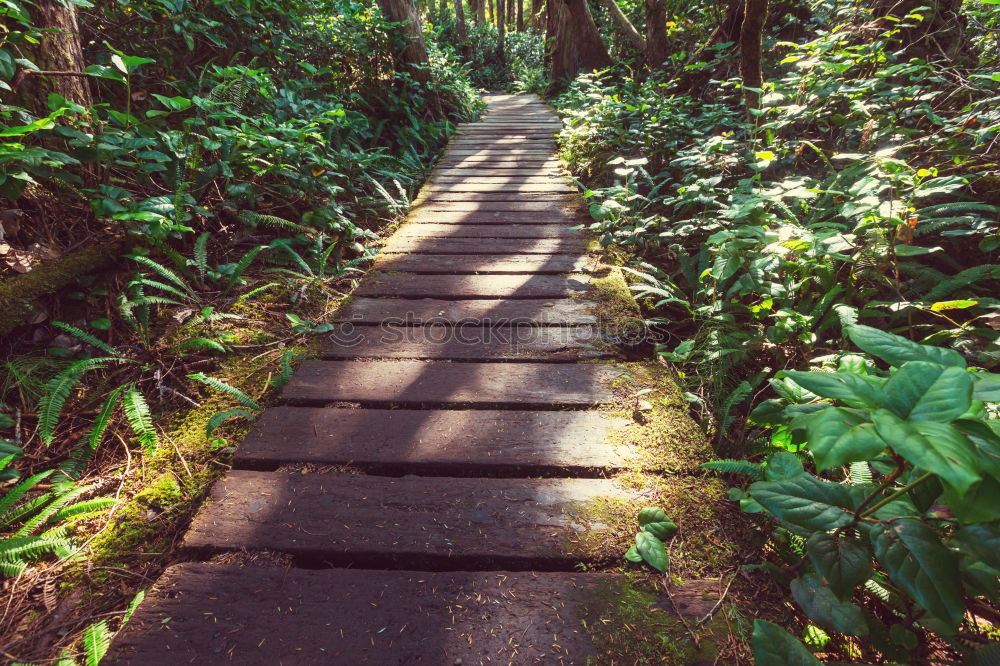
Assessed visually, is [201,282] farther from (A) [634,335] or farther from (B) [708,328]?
(B) [708,328]

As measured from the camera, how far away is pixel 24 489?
54.9 inches

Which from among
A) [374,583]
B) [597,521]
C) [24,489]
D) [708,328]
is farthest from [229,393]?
[708,328]

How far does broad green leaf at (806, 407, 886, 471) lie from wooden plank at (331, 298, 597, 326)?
1668mm

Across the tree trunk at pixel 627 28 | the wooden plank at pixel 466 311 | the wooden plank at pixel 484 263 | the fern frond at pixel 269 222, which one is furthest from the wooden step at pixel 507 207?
the tree trunk at pixel 627 28

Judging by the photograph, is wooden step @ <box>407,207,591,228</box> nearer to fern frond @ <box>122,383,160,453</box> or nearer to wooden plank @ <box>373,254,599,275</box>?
wooden plank @ <box>373,254,599,275</box>

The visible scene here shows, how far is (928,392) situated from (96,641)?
1917mm

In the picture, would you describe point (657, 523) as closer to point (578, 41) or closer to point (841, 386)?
point (841, 386)

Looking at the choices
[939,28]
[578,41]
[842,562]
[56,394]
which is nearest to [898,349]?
[842,562]

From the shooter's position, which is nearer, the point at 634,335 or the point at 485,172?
the point at 634,335

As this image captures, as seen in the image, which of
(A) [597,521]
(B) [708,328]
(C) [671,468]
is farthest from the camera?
(B) [708,328]

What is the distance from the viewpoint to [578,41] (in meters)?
10.7

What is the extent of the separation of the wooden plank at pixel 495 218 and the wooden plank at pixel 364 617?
10.6ft

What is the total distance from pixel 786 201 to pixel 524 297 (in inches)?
87.1

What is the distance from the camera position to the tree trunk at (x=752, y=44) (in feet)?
12.4
